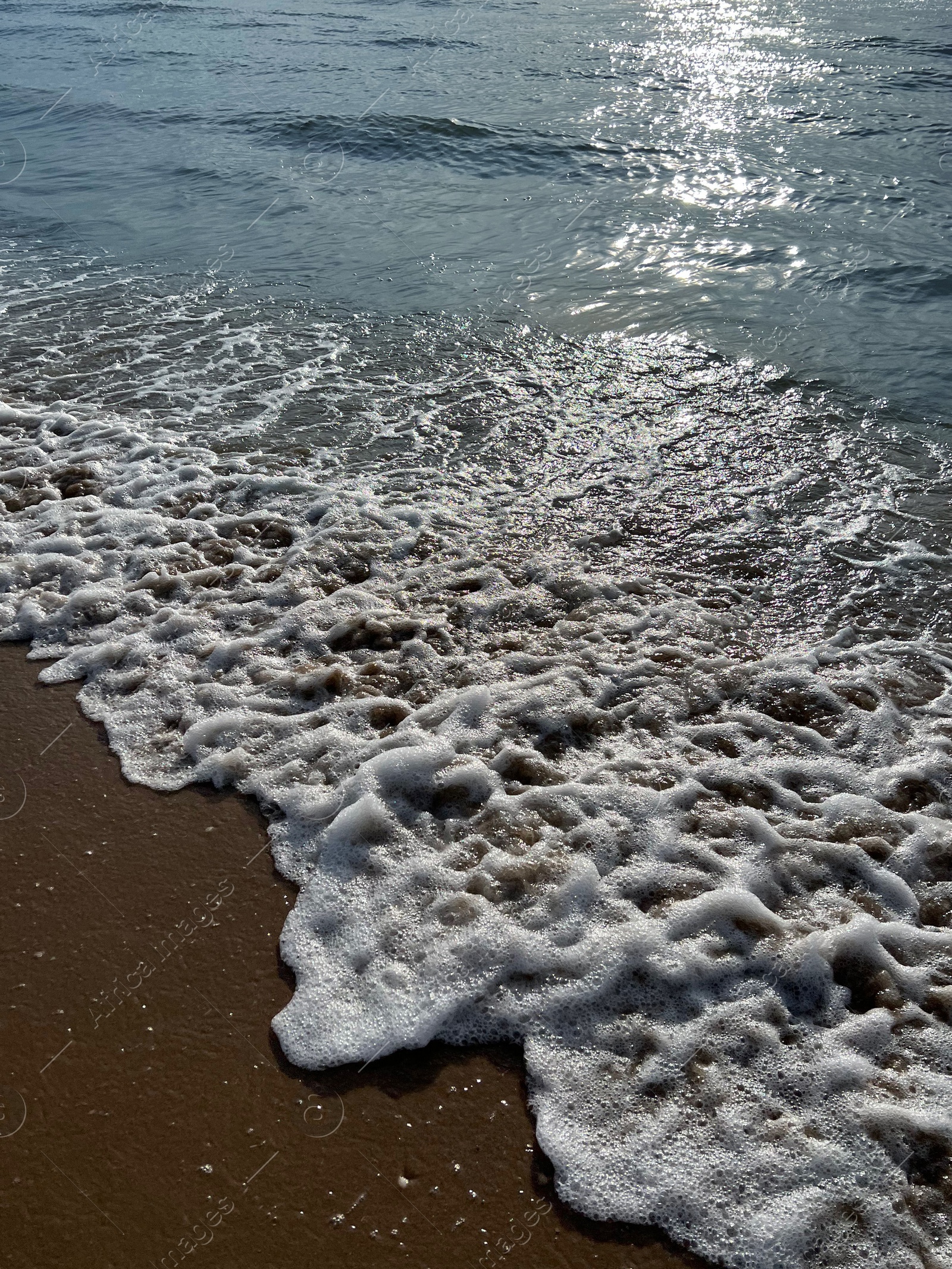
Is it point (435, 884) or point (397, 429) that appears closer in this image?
point (435, 884)

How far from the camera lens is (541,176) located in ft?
39.7

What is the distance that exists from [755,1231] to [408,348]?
688 centimetres

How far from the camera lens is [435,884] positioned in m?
3.16

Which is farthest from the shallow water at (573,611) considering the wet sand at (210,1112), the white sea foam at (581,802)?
the wet sand at (210,1112)

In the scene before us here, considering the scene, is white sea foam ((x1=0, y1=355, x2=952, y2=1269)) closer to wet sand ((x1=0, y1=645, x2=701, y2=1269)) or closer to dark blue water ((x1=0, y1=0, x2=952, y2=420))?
wet sand ((x1=0, y1=645, x2=701, y2=1269))

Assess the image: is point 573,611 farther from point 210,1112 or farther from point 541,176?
point 541,176

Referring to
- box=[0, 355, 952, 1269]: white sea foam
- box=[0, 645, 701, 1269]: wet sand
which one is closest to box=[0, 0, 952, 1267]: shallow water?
box=[0, 355, 952, 1269]: white sea foam

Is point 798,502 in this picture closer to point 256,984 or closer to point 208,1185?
point 256,984

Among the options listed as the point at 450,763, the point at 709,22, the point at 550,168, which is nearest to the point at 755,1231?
the point at 450,763

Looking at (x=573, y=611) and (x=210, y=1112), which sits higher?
(x=573, y=611)

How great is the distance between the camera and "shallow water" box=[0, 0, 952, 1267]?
2693mm

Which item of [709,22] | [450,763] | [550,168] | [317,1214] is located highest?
[709,22]

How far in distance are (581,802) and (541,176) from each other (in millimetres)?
11076

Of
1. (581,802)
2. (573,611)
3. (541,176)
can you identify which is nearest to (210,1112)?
→ (581,802)
